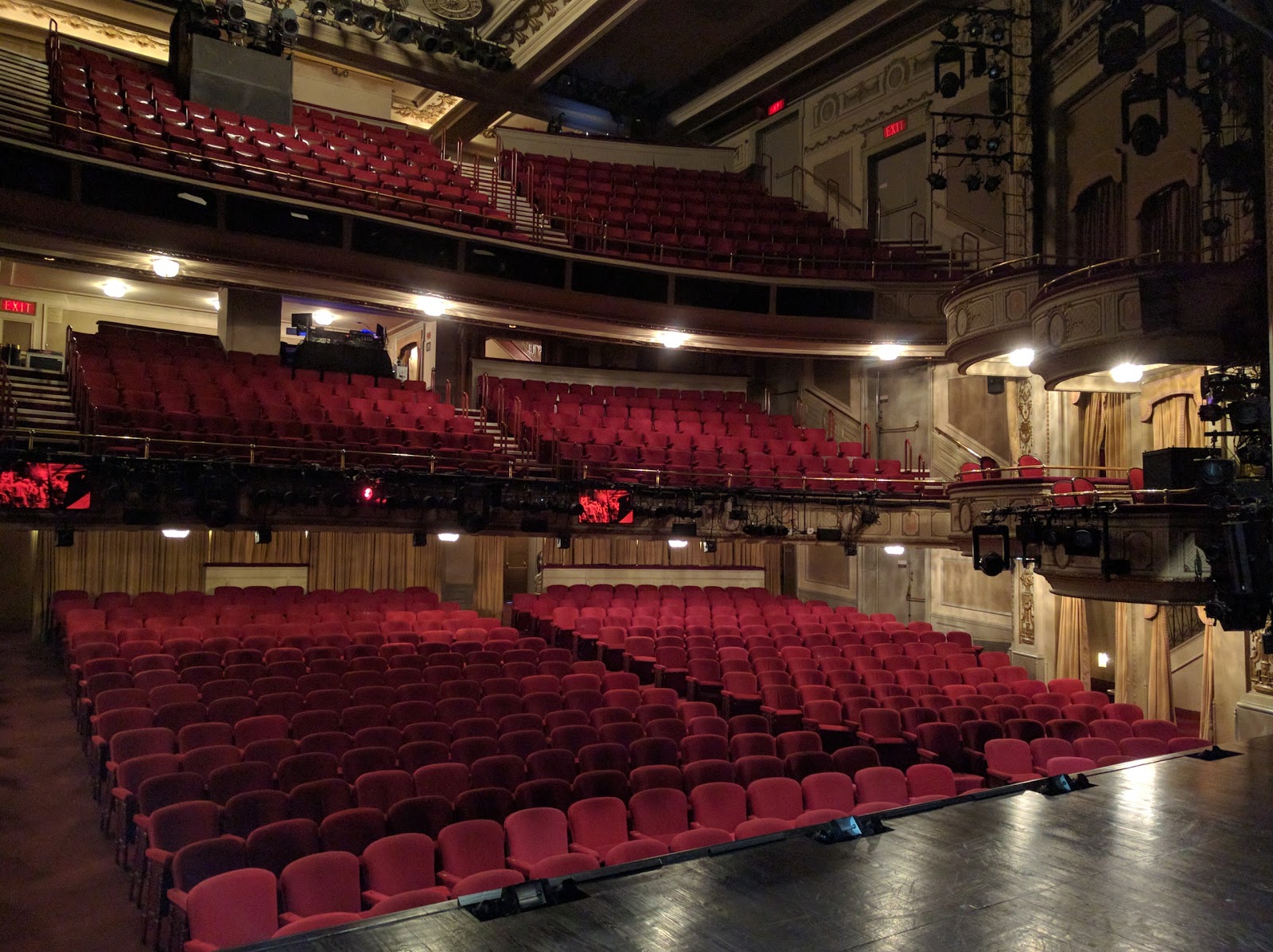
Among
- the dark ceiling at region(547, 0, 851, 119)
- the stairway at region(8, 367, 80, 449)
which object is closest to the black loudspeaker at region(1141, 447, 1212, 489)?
the stairway at region(8, 367, 80, 449)

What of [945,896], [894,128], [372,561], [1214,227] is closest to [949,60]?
[894,128]

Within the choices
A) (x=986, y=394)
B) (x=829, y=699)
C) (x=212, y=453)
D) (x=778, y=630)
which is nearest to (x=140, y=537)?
(x=212, y=453)

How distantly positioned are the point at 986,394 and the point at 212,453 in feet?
32.4

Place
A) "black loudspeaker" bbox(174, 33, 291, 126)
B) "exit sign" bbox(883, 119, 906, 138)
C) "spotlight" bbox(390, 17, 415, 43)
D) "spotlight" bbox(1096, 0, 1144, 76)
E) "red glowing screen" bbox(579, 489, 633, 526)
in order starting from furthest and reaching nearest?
1. "exit sign" bbox(883, 119, 906, 138)
2. "spotlight" bbox(390, 17, 415, 43)
3. "black loudspeaker" bbox(174, 33, 291, 126)
4. "red glowing screen" bbox(579, 489, 633, 526)
5. "spotlight" bbox(1096, 0, 1144, 76)

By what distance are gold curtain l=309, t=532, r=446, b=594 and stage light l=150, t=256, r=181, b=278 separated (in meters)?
4.05

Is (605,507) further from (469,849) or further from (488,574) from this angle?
(469,849)

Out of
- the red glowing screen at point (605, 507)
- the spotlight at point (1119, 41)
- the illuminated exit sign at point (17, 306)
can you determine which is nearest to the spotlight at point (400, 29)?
the illuminated exit sign at point (17, 306)

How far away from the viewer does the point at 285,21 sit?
12773 mm

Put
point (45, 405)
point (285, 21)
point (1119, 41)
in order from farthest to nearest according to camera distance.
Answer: point (285, 21) → point (45, 405) → point (1119, 41)

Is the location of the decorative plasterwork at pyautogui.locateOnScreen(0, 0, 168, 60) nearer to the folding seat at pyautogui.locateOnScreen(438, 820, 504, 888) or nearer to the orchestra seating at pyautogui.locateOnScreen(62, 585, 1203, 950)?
the orchestra seating at pyautogui.locateOnScreen(62, 585, 1203, 950)

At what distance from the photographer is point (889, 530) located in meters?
11.1

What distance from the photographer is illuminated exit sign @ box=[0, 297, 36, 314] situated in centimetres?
1253

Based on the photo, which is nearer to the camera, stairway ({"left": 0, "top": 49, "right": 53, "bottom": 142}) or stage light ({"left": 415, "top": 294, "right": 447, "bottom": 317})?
stairway ({"left": 0, "top": 49, "right": 53, "bottom": 142})

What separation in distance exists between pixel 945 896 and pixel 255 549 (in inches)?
429
